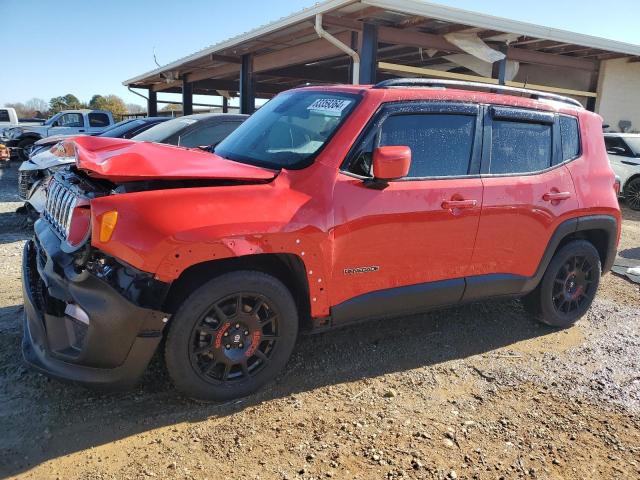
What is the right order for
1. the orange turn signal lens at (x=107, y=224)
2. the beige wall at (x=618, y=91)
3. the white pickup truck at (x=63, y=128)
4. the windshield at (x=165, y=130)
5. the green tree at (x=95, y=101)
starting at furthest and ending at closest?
the green tree at (x=95, y=101), the white pickup truck at (x=63, y=128), the beige wall at (x=618, y=91), the windshield at (x=165, y=130), the orange turn signal lens at (x=107, y=224)

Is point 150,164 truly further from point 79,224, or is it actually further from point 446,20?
point 446,20

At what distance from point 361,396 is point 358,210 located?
115 cm

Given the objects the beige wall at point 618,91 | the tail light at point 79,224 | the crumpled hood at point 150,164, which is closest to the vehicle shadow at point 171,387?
the tail light at point 79,224

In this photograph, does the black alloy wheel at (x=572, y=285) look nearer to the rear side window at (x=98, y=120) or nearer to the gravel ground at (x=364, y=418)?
the gravel ground at (x=364, y=418)

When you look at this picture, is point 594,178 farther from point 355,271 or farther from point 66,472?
point 66,472

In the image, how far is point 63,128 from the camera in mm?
16047

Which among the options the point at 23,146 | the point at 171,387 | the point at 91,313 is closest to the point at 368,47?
the point at 171,387

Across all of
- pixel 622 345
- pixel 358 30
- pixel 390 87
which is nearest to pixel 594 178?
pixel 622 345

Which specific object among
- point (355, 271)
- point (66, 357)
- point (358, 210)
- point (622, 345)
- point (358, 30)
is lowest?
point (622, 345)

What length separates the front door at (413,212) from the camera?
10.3 ft

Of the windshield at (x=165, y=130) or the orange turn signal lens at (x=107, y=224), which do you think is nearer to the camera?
the orange turn signal lens at (x=107, y=224)

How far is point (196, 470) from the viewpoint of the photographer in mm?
2432

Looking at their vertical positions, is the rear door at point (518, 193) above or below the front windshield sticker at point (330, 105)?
below

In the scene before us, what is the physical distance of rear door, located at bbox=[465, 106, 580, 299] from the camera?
3703mm
